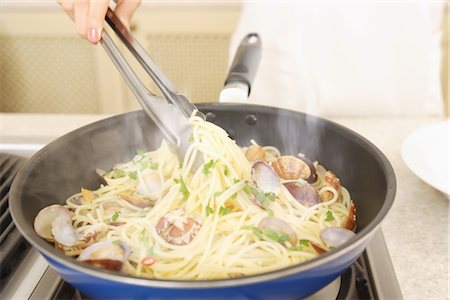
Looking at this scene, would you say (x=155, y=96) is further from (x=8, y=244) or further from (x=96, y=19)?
(x=8, y=244)

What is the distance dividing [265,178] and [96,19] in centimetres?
48

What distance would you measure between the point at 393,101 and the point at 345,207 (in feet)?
4.12

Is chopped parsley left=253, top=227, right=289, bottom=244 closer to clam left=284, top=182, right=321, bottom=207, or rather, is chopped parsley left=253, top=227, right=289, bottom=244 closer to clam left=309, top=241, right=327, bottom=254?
clam left=309, top=241, right=327, bottom=254

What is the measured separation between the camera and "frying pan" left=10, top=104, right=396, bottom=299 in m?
0.70

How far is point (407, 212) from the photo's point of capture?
1.27 metres

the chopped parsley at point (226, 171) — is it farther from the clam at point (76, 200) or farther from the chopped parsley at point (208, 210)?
the clam at point (76, 200)

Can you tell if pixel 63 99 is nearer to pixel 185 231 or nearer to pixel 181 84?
pixel 181 84

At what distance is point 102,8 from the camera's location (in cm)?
110

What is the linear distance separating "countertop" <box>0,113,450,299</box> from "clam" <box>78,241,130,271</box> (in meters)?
0.54

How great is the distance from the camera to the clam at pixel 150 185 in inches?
44.7

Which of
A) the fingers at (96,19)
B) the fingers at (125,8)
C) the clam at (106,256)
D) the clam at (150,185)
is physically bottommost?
the clam at (150,185)

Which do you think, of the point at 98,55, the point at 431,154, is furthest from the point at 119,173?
the point at 98,55

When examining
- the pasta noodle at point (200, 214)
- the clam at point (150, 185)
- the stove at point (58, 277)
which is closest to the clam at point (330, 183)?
the pasta noodle at point (200, 214)

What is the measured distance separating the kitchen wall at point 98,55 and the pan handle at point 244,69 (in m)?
1.73
